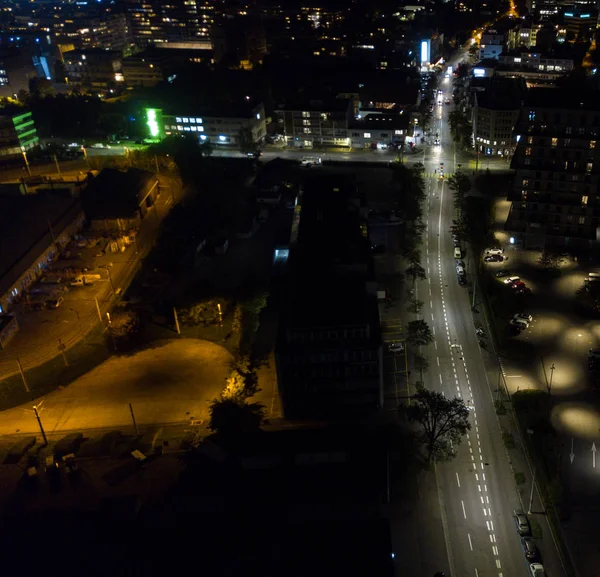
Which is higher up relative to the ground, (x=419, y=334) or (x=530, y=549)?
(x=419, y=334)

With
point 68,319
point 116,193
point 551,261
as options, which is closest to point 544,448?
point 551,261

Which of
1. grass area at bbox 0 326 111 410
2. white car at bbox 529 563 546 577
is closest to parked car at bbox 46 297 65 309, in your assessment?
grass area at bbox 0 326 111 410

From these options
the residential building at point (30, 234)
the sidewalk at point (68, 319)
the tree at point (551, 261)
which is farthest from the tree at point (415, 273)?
the residential building at point (30, 234)

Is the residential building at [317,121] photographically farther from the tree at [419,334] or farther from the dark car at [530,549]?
the dark car at [530,549]

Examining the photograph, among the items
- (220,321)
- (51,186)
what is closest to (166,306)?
(220,321)

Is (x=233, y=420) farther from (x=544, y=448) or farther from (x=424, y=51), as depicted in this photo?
(x=424, y=51)
